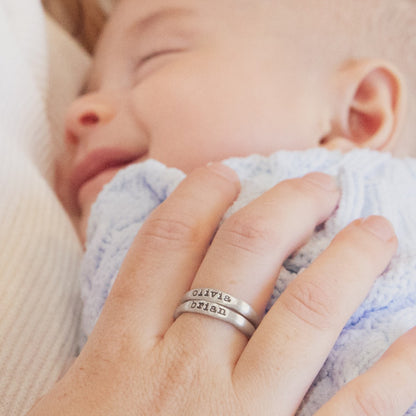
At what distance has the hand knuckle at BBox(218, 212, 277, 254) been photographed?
467 mm

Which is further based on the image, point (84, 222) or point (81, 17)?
point (81, 17)

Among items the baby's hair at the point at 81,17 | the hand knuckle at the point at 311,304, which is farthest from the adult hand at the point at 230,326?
the baby's hair at the point at 81,17

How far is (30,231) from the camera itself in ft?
2.05

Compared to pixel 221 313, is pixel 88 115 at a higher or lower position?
higher

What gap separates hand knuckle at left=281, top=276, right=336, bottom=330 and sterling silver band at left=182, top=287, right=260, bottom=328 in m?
0.03

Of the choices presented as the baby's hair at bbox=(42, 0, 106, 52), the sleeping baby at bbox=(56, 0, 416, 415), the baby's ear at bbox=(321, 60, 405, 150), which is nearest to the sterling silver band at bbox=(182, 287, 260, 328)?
the sleeping baby at bbox=(56, 0, 416, 415)

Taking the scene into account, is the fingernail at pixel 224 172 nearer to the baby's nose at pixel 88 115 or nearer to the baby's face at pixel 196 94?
the baby's face at pixel 196 94

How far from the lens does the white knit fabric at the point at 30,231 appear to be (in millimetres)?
506

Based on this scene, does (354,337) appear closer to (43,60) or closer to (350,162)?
(350,162)

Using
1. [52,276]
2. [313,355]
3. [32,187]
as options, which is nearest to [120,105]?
[32,187]

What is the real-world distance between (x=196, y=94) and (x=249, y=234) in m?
0.40

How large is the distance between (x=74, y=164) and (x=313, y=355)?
0.62 metres

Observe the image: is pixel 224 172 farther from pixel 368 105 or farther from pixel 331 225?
pixel 368 105

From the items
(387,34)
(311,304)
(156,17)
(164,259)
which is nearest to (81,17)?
(156,17)
